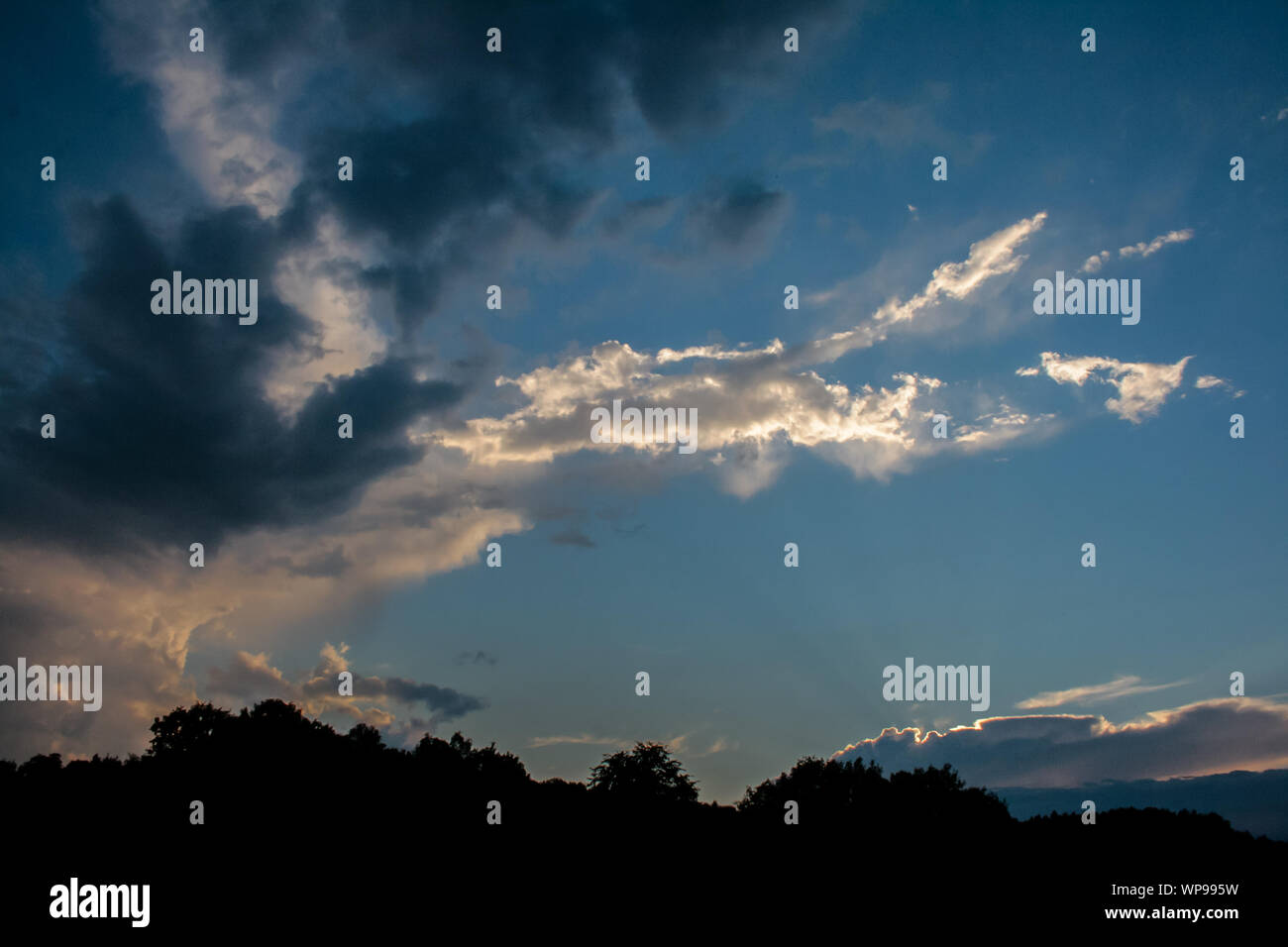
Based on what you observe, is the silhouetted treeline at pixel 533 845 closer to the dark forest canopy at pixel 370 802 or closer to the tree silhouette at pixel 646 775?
the dark forest canopy at pixel 370 802

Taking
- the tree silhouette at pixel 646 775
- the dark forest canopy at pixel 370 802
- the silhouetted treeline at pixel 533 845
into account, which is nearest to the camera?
the silhouetted treeline at pixel 533 845

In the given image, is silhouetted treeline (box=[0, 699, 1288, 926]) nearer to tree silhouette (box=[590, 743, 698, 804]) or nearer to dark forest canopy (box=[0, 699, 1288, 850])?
dark forest canopy (box=[0, 699, 1288, 850])

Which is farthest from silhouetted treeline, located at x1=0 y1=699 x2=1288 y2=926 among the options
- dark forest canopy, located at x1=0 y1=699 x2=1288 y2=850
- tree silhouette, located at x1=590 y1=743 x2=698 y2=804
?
tree silhouette, located at x1=590 y1=743 x2=698 y2=804

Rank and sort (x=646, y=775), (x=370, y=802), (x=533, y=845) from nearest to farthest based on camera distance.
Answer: (x=533, y=845), (x=370, y=802), (x=646, y=775)

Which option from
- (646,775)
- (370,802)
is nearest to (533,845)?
(370,802)

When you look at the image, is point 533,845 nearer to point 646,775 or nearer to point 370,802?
point 370,802

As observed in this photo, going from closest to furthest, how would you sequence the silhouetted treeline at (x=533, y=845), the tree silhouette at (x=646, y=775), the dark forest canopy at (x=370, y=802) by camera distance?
the silhouetted treeline at (x=533, y=845) → the dark forest canopy at (x=370, y=802) → the tree silhouette at (x=646, y=775)

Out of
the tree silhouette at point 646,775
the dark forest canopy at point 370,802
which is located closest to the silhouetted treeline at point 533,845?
the dark forest canopy at point 370,802

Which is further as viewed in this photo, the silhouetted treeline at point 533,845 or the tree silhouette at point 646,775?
the tree silhouette at point 646,775

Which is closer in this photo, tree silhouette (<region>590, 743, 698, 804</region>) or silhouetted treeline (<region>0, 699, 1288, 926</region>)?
silhouetted treeline (<region>0, 699, 1288, 926</region>)
